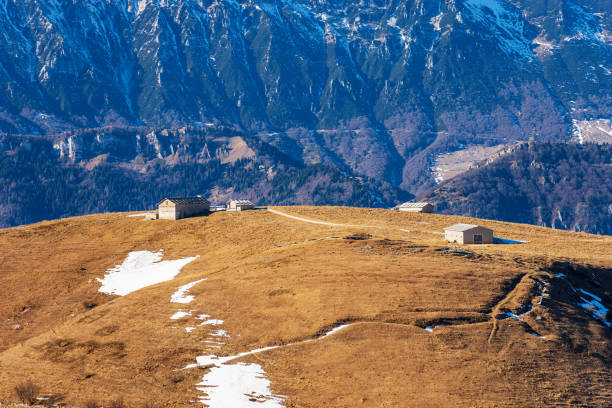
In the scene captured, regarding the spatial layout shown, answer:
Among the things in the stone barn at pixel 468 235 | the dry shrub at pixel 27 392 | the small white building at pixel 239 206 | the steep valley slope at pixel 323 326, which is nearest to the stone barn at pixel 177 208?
the small white building at pixel 239 206

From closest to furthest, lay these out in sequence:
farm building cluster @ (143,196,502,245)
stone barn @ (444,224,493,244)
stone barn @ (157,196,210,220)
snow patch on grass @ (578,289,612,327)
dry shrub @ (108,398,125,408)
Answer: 1. dry shrub @ (108,398,125,408)
2. snow patch on grass @ (578,289,612,327)
3. stone barn @ (444,224,493,244)
4. farm building cluster @ (143,196,502,245)
5. stone barn @ (157,196,210,220)

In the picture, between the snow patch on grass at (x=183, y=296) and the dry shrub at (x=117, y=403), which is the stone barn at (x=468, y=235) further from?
the dry shrub at (x=117, y=403)

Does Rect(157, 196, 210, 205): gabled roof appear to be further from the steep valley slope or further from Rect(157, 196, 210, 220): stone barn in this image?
the steep valley slope

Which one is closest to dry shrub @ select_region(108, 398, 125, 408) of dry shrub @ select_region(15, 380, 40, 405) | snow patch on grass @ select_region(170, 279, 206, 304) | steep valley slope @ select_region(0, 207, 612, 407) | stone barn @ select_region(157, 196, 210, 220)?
steep valley slope @ select_region(0, 207, 612, 407)

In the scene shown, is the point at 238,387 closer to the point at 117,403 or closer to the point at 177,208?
the point at 117,403

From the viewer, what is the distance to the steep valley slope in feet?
175

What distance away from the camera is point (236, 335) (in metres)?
63.9

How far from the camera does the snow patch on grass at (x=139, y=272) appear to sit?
93312 millimetres

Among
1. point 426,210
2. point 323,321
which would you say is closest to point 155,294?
point 323,321

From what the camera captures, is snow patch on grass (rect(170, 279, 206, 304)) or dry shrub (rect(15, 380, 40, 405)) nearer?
dry shrub (rect(15, 380, 40, 405))

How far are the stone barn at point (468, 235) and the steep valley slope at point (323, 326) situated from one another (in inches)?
267

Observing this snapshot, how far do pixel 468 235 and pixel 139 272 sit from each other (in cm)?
5880

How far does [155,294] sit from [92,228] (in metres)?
54.8

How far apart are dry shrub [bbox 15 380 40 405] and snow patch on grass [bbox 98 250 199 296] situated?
37.4 metres
